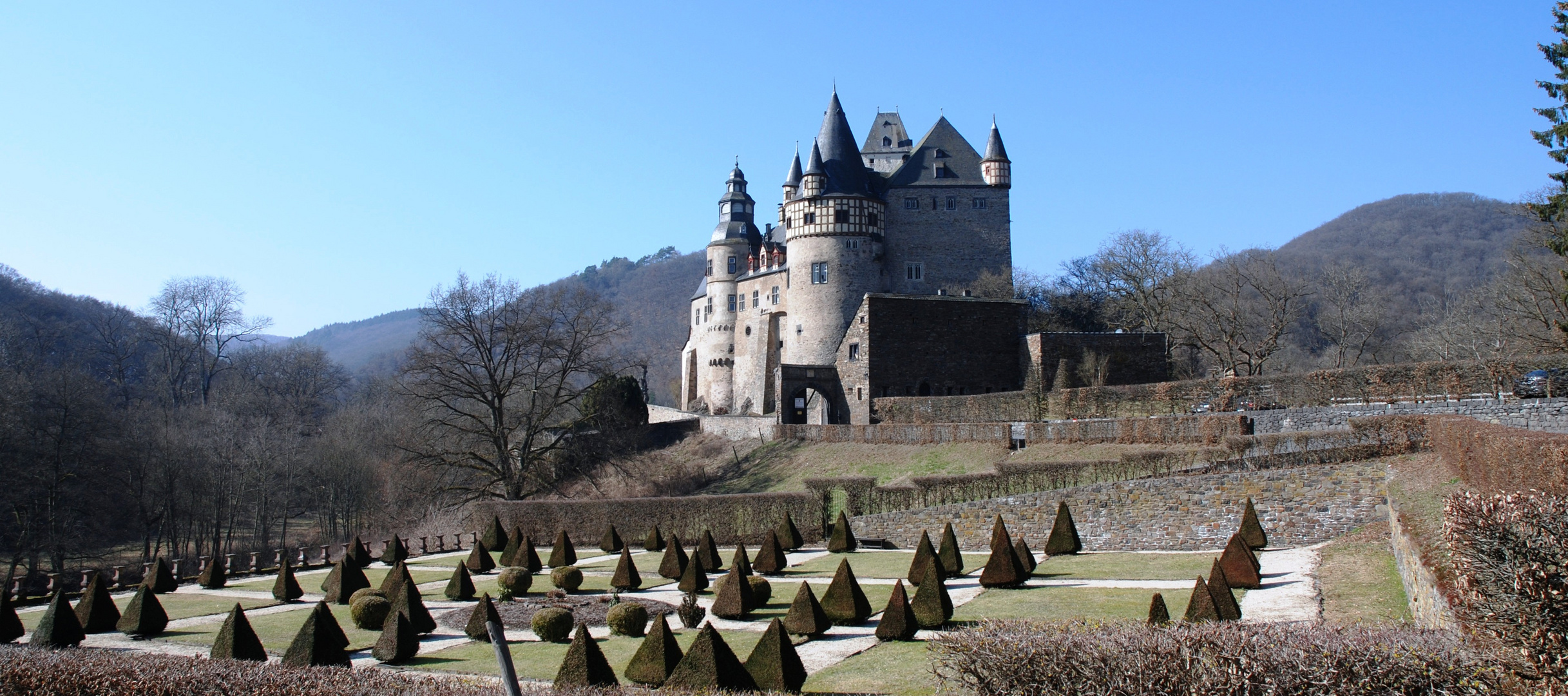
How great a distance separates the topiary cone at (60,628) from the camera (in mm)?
17812

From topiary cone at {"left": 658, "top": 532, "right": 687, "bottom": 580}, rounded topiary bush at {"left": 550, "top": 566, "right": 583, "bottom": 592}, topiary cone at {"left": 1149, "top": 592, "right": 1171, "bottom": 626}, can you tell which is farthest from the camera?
topiary cone at {"left": 658, "top": 532, "right": 687, "bottom": 580}

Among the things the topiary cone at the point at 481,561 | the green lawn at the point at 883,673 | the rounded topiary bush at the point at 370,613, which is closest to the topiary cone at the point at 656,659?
the green lawn at the point at 883,673

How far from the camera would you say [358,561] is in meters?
30.4

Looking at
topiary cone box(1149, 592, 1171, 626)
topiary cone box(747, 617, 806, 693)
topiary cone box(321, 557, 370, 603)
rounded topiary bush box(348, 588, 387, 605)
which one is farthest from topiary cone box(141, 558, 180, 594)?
topiary cone box(1149, 592, 1171, 626)

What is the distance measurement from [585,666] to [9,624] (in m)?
12.8

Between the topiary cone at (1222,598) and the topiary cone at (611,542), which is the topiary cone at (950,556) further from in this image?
the topiary cone at (611,542)

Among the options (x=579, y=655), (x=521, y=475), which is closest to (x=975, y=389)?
(x=521, y=475)

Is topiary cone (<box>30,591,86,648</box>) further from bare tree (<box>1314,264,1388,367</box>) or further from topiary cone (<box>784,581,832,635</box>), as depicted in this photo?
bare tree (<box>1314,264,1388,367</box>)

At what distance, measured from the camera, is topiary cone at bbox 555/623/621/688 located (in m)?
12.3

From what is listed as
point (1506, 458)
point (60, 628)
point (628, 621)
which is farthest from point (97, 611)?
point (1506, 458)

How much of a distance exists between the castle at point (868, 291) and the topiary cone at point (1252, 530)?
26.6 m

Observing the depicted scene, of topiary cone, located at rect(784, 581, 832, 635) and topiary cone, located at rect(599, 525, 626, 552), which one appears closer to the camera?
topiary cone, located at rect(784, 581, 832, 635)

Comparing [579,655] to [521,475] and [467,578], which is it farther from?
[521,475]

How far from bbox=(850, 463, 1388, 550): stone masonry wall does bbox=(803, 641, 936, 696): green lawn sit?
31.2ft
